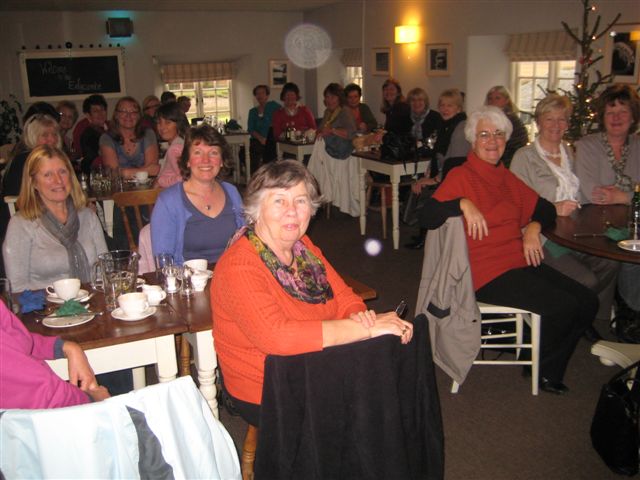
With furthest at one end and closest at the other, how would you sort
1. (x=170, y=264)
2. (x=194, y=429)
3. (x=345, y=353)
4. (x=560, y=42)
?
1. (x=560, y=42)
2. (x=170, y=264)
3. (x=345, y=353)
4. (x=194, y=429)

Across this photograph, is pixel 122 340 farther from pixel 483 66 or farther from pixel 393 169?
pixel 483 66

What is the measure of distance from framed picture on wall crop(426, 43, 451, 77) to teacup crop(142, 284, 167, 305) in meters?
6.11

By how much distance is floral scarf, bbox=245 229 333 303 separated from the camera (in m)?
1.90

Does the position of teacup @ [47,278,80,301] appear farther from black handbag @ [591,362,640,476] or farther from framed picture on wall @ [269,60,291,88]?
framed picture on wall @ [269,60,291,88]

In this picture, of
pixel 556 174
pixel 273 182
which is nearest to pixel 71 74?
pixel 556 174

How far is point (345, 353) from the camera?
1.53m

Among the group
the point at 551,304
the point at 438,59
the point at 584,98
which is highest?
the point at 438,59

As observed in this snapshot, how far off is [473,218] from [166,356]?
1.45m

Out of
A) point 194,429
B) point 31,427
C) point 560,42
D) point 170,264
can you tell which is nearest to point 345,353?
point 194,429

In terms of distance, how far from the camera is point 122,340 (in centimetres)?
197

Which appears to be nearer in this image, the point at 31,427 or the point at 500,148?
the point at 31,427

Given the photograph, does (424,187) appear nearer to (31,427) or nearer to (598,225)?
(598,225)

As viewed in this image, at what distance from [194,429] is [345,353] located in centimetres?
40

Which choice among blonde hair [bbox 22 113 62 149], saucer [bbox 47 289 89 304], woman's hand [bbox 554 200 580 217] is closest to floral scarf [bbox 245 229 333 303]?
saucer [bbox 47 289 89 304]
